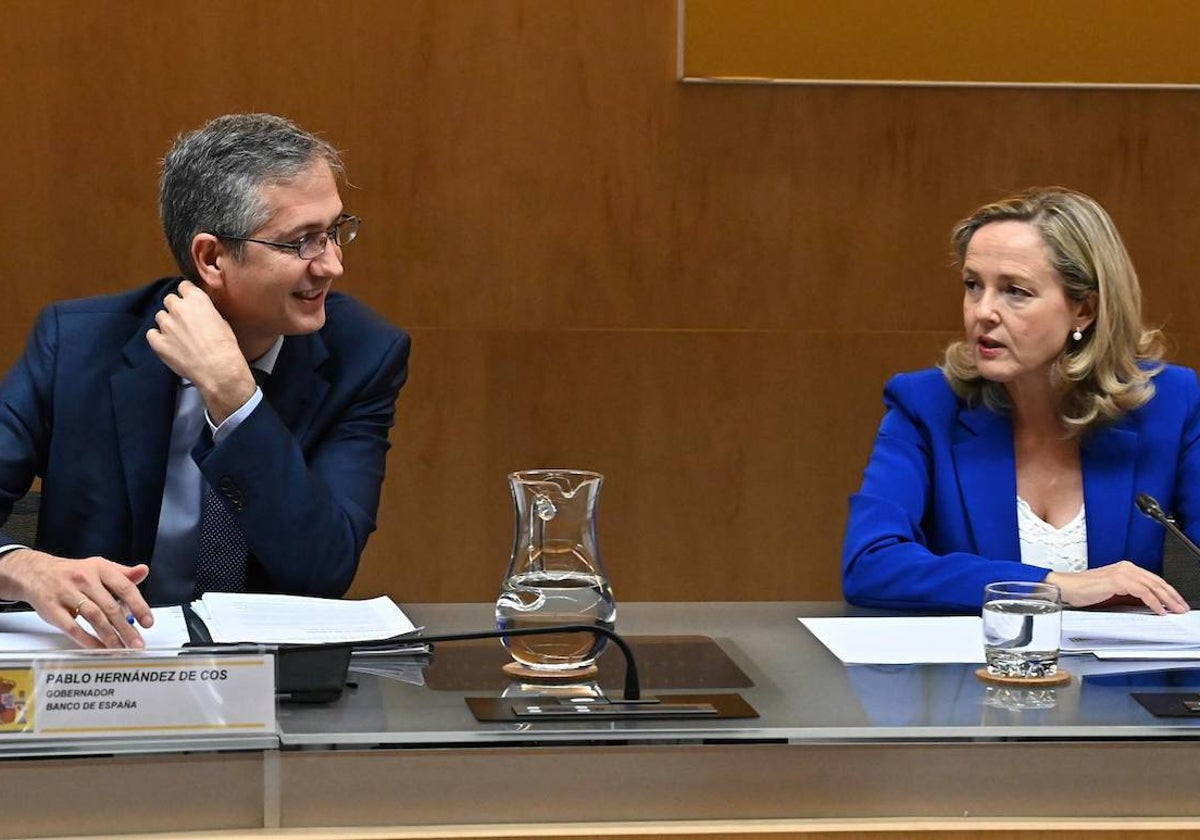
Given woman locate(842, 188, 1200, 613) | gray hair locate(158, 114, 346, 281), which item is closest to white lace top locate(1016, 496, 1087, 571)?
woman locate(842, 188, 1200, 613)

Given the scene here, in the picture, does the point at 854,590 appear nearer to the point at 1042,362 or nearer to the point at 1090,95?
the point at 1042,362

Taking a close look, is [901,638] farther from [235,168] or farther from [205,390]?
[235,168]

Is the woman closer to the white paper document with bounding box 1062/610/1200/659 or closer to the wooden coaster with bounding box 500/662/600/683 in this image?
the white paper document with bounding box 1062/610/1200/659

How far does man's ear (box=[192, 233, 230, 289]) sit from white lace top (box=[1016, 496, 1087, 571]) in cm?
128

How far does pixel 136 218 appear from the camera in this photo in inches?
146

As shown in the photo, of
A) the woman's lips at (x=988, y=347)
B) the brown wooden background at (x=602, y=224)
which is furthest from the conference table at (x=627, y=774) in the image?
the brown wooden background at (x=602, y=224)

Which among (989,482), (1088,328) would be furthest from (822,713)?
(1088,328)

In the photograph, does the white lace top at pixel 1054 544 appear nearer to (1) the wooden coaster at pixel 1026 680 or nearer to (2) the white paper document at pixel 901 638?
(2) the white paper document at pixel 901 638

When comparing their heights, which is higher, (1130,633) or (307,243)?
(307,243)

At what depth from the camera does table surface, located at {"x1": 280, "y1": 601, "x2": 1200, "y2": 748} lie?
138cm

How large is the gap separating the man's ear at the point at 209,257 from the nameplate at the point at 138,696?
109 centimetres

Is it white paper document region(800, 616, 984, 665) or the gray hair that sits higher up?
the gray hair

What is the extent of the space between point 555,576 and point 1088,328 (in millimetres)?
1439

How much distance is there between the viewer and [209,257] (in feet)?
7.66
